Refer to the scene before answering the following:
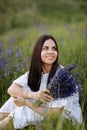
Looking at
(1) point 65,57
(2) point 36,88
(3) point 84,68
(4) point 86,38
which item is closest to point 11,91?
(2) point 36,88

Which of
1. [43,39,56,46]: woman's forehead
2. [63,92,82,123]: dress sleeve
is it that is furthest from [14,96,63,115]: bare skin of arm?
[43,39,56,46]: woman's forehead

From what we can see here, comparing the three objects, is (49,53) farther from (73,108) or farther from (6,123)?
(6,123)

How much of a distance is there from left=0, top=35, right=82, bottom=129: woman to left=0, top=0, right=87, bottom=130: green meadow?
0.21 metres

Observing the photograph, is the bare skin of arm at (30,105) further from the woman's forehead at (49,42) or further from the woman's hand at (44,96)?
the woman's forehead at (49,42)

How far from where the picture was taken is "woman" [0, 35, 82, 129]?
3.63 metres

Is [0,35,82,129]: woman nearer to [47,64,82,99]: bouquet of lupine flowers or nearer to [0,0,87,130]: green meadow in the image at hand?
[47,64,82,99]: bouquet of lupine flowers

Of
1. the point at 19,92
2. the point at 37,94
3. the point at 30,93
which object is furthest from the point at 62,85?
the point at 19,92

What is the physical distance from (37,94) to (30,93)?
112 mm

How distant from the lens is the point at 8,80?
4.64 metres

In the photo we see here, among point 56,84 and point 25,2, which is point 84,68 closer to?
point 56,84

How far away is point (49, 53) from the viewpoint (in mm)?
4023

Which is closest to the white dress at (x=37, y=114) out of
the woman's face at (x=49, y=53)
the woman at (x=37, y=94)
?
the woman at (x=37, y=94)

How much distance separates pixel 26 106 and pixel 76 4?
25.7 meters

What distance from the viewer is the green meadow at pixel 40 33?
467cm
